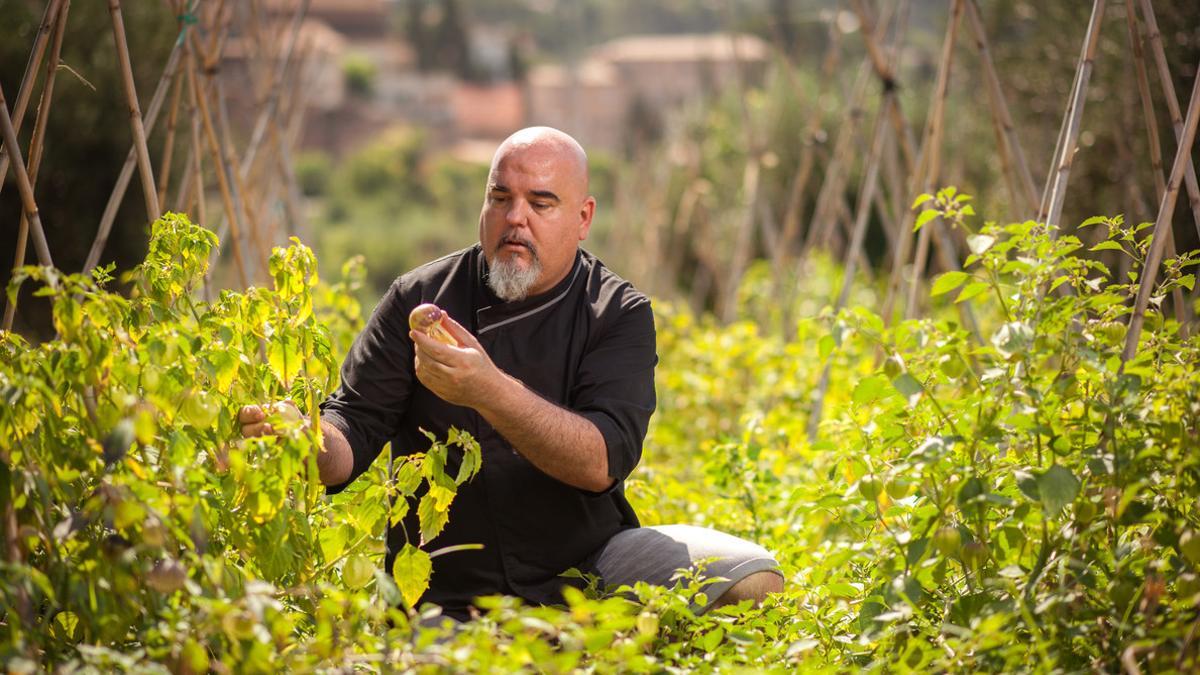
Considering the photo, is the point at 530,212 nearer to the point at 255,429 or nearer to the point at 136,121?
the point at 255,429

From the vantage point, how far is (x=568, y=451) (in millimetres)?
2094

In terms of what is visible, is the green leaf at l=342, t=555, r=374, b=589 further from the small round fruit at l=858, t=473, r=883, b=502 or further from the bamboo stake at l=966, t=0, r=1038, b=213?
the bamboo stake at l=966, t=0, r=1038, b=213

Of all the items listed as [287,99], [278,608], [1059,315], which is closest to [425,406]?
[278,608]

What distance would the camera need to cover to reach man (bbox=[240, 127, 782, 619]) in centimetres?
230

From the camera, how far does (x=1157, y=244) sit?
6.66ft

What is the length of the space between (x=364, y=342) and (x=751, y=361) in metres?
2.76

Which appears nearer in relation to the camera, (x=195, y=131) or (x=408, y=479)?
(x=408, y=479)

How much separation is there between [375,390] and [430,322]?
437 mm

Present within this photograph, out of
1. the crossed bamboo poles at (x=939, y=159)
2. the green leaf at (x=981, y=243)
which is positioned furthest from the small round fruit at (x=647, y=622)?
the crossed bamboo poles at (x=939, y=159)

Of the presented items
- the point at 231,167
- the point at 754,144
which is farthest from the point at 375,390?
the point at 754,144

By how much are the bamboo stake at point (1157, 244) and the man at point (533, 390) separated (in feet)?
2.51

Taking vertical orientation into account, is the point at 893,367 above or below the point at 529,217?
below

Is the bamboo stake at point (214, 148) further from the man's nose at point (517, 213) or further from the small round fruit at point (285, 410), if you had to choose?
the small round fruit at point (285, 410)

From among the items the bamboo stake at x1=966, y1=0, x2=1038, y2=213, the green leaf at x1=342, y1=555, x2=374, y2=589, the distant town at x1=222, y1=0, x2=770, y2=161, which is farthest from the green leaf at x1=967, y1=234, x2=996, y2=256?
the distant town at x1=222, y1=0, x2=770, y2=161
